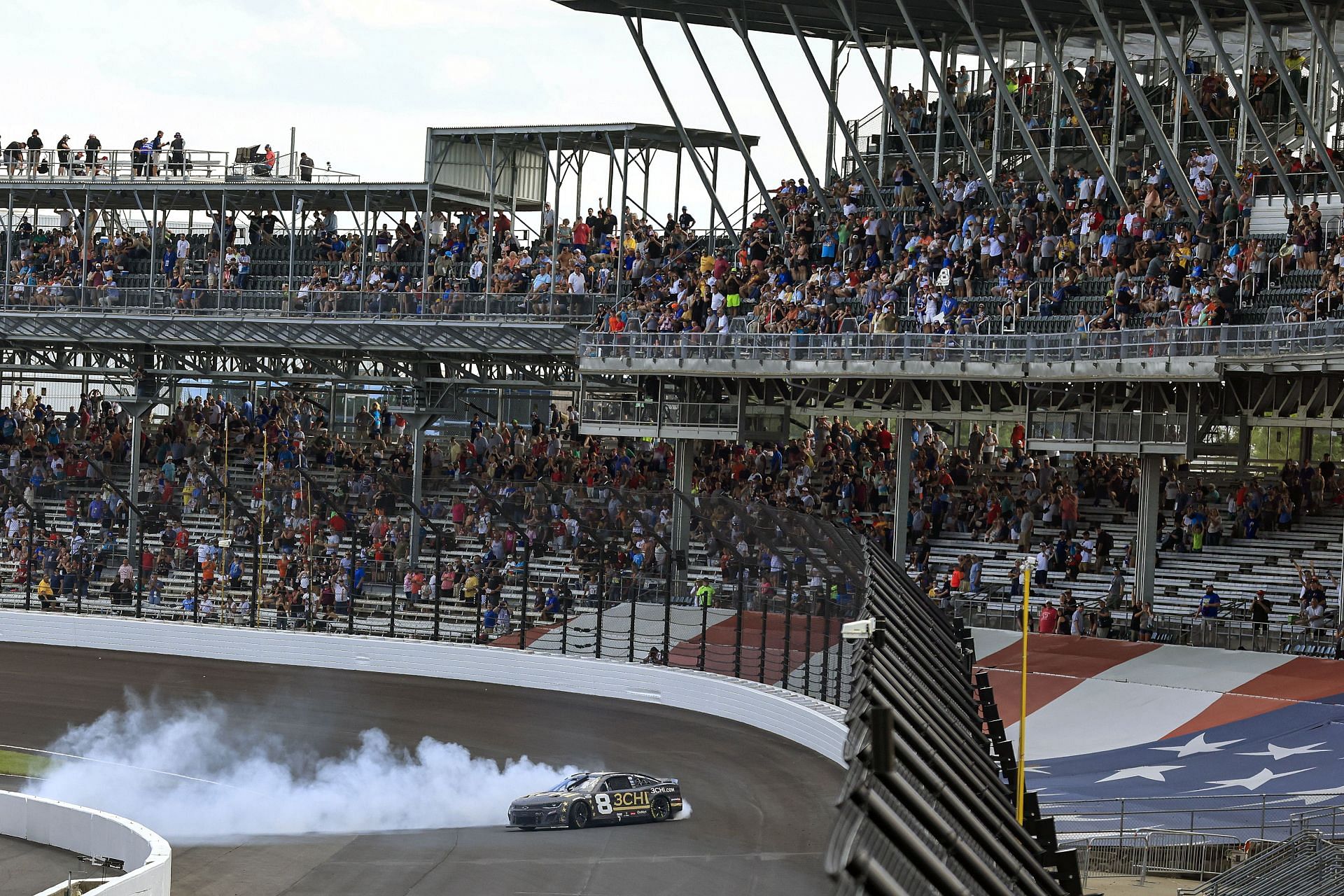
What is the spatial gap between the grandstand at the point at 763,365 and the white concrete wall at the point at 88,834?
7.83 m

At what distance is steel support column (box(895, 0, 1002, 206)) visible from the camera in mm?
32916

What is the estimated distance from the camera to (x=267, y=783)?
23.5m

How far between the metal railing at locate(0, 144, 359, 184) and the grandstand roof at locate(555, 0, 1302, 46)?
8.26 metres

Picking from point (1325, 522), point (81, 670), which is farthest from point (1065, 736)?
point (81, 670)

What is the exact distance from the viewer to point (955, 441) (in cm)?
3725

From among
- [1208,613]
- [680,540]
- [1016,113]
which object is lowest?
[1208,613]

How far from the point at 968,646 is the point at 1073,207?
23.6 meters

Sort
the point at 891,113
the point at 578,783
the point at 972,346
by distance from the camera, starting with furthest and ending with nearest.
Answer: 1. the point at 891,113
2. the point at 972,346
3. the point at 578,783

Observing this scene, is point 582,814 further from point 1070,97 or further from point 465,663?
point 1070,97

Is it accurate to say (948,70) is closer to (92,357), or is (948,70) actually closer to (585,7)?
(585,7)

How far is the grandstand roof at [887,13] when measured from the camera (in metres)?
35.0

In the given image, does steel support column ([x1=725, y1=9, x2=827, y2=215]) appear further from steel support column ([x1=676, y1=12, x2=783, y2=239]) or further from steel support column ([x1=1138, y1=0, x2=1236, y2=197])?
steel support column ([x1=1138, y1=0, x2=1236, y2=197])

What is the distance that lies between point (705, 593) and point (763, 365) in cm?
776

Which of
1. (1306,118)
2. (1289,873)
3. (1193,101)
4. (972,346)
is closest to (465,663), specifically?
(972,346)
